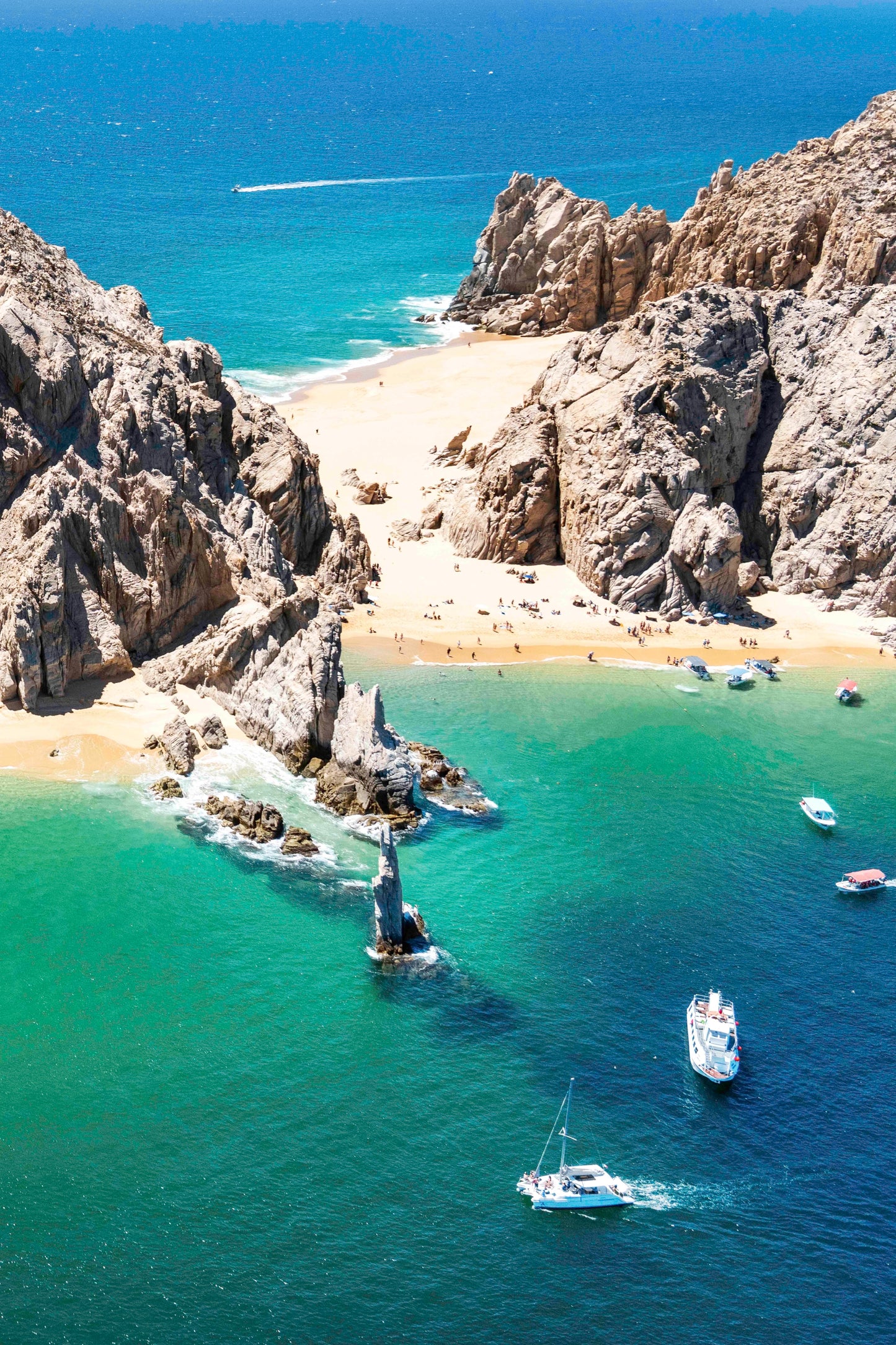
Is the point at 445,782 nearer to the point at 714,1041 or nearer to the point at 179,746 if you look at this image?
the point at 179,746

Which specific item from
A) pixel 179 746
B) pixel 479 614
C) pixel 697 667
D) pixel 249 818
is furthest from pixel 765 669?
pixel 179 746

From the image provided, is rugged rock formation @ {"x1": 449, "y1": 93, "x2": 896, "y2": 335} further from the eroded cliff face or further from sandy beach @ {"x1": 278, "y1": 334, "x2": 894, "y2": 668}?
the eroded cliff face

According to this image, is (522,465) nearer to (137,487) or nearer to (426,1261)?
(137,487)

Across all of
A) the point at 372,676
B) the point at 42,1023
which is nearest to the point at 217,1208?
the point at 42,1023

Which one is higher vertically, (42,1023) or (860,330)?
(860,330)

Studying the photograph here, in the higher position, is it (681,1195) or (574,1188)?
(574,1188)

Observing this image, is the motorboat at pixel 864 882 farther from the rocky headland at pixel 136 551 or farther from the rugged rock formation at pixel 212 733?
the rugged rock formation at pixel 212 733
